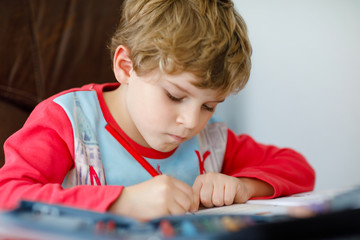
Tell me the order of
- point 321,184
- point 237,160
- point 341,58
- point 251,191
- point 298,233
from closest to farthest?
point 298,233 < point 251,191 < point 237,160 < point 341,58 < point 321,184

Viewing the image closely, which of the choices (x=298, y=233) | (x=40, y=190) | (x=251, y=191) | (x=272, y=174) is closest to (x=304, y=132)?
(x=272, y=174)

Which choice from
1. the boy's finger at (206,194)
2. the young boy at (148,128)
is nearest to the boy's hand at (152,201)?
the young boy at (148,128)

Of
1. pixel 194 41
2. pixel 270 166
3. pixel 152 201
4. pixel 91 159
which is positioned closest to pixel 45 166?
pixel 91 159

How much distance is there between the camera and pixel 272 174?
3.19 ft

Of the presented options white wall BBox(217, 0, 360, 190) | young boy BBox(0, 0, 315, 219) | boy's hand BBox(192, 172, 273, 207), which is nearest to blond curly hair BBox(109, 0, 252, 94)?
young boy BBox(0, 0, 315, 219)

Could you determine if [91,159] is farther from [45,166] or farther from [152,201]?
[152,201]

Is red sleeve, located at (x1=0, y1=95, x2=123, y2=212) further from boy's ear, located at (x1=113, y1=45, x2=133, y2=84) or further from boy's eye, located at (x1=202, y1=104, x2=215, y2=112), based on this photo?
boy's eye, located at (x1=202, y1=104, x2=215, y2=112)

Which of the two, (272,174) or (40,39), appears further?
(40,39)

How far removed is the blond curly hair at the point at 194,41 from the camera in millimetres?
758

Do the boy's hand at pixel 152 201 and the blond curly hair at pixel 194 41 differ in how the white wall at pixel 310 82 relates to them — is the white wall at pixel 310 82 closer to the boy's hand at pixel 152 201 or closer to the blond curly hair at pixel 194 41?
the blond curly hair at pixel 194 41

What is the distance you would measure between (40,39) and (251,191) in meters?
0.72

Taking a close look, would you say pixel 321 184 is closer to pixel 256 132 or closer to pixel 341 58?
pixel 256 132

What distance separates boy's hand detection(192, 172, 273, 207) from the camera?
31.5 inches

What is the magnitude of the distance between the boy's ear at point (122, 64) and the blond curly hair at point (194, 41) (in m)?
0.04
